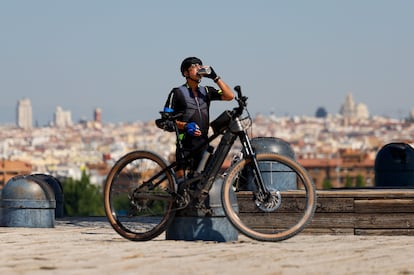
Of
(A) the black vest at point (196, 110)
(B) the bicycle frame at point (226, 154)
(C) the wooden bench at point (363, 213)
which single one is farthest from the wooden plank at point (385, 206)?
(B) the bicycle frame at point (226, 154)

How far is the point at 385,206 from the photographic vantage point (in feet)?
37.9

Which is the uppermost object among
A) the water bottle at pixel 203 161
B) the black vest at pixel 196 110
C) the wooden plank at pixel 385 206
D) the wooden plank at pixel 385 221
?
the black vest at pixel 196 110

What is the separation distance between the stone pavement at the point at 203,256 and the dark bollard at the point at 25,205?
236 cm

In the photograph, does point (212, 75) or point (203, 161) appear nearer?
point (203, 161)

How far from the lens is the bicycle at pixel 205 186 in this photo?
30.4 feet

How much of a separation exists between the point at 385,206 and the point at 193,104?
2.52 metres

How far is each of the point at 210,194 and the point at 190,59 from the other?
1083 millimetres

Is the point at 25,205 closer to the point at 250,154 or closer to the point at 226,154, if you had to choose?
the point at 226,154

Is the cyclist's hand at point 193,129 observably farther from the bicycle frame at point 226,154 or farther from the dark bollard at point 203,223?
the dark bollard at point 203,223

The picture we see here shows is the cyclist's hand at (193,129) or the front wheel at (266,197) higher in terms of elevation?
the cyclist's hand at (193,129)

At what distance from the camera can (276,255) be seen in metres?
8.21

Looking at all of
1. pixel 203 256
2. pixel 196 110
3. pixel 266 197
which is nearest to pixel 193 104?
pixel 196 110

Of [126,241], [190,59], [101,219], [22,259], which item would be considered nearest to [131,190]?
[126,241]

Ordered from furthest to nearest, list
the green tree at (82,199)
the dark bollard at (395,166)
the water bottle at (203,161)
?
the green tree at (82,199), the dark bollard at (395,166), the water bottle at (203,161)
